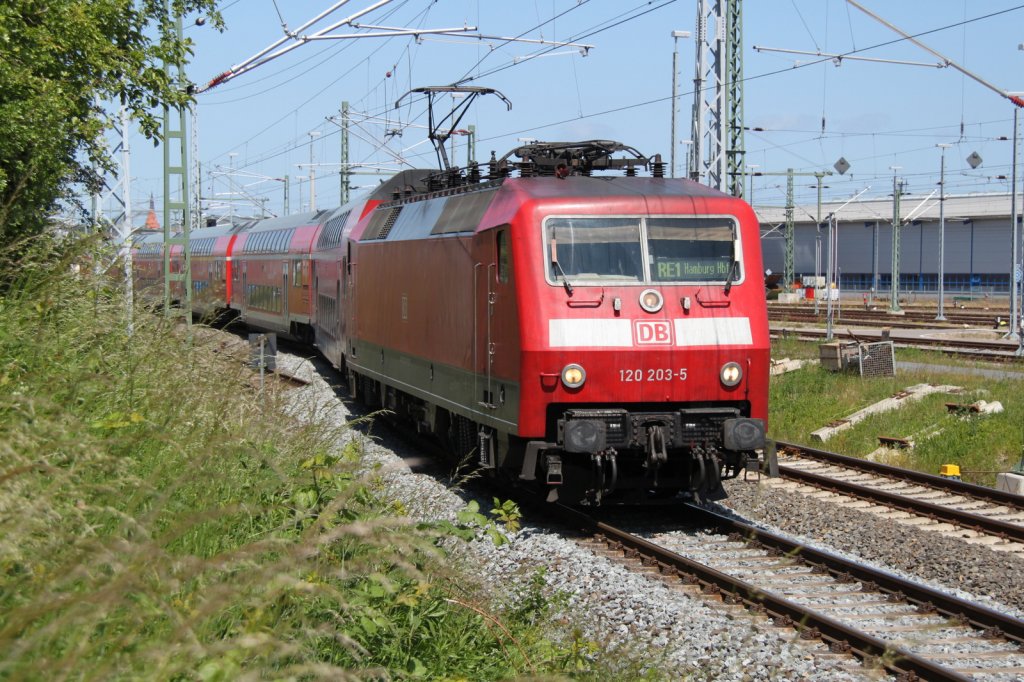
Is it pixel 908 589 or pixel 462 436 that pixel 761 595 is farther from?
pixel 462 436

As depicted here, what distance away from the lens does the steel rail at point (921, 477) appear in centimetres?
1204

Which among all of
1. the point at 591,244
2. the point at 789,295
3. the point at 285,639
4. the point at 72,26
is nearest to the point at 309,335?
the point at 72,26

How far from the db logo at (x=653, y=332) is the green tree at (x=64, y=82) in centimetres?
537

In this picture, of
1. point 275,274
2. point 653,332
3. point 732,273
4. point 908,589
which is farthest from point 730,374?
point 275,274

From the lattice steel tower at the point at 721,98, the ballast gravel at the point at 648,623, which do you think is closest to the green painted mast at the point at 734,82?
the lattice steel tower at the point at 721,98

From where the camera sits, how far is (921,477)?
13.1 m

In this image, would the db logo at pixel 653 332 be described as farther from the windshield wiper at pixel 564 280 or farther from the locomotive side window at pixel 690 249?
the windshield wiper at pixel 564 280

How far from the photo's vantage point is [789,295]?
58.1 metres

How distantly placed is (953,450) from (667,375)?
283 inches

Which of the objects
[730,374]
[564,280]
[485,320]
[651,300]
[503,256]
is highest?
[503,256]

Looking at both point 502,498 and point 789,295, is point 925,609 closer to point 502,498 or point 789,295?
point 502,498

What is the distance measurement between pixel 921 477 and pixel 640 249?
17.1 feet

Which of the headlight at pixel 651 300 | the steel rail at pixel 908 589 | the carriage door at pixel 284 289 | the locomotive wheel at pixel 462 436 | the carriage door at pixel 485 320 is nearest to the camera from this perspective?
the steel rail at pixel 908 589

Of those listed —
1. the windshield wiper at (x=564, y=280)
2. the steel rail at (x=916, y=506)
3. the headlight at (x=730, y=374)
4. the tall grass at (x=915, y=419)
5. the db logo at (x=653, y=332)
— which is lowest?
the steel rail at (x=916, y=506)
